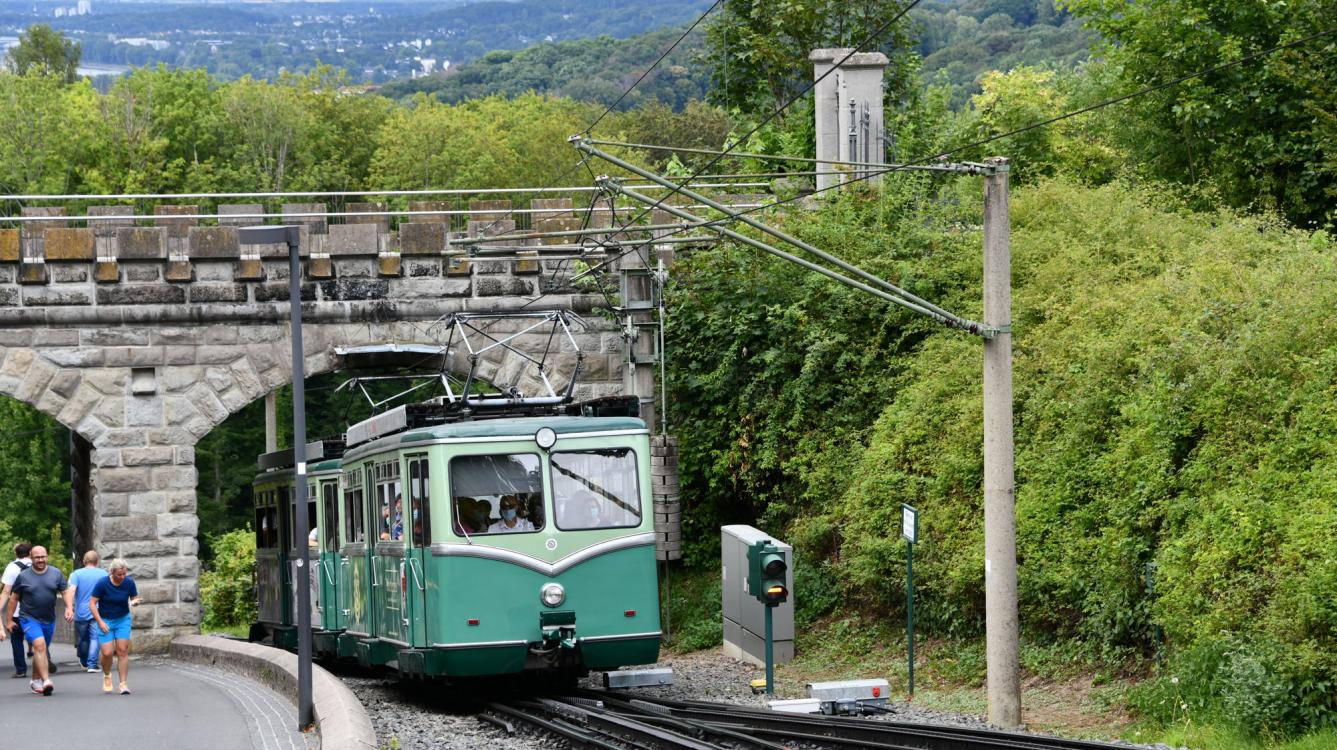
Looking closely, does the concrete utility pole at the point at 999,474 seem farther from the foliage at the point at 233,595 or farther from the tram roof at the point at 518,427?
the foliage at the point at 233,595

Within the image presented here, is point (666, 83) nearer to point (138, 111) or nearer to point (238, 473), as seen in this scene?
point (138, 111)

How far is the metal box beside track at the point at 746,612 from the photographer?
1898 cm

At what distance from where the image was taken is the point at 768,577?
1717 cm

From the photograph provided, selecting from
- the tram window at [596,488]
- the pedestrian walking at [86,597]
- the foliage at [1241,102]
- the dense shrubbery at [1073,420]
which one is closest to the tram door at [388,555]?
the tram window at [596,488]

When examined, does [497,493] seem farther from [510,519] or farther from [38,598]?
[38,598]

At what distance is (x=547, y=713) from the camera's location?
15.2 m

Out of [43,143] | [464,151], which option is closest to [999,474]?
[43,143]

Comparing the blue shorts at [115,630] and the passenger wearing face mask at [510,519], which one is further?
the blue shorts at [115,630]

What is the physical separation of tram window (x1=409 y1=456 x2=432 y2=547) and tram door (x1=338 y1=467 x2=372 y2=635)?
1983 mm

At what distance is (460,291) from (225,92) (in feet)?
191

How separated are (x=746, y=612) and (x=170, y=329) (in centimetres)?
921

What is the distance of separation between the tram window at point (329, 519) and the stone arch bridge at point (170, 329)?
13.2ft

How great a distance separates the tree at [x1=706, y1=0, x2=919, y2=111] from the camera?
36000 mm

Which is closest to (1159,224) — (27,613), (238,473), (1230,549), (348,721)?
(1230,549)
